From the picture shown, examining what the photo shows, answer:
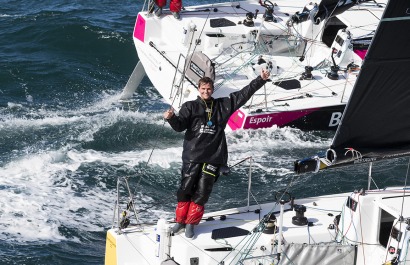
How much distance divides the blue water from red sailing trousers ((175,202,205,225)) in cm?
88

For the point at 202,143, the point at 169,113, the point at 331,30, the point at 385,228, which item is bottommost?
the point at 385,228

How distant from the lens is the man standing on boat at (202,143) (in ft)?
30.5

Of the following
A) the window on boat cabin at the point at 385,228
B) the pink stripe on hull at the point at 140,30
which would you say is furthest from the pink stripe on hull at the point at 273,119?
the window on boat cabin at the point at 385,228

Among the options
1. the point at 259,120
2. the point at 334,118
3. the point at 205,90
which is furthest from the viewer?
the point at 334,118

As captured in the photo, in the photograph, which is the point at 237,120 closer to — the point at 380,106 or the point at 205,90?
the point at 205,90

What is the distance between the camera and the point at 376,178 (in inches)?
531

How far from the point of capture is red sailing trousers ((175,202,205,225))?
9320mm

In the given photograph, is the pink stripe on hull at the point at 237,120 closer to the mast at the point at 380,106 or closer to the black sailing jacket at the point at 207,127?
the black sailing jacket at the point at 207,127

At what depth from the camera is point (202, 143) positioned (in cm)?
932

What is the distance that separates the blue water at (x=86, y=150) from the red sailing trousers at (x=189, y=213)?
2.89ft

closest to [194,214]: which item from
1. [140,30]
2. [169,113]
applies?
[169,113]

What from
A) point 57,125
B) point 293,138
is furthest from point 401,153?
point 57,125

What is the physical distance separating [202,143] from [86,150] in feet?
17.3

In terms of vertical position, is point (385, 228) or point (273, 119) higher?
point (385, 228)
